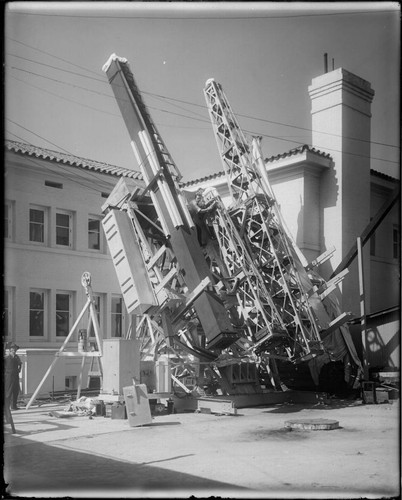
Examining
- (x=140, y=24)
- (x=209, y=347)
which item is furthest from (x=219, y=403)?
(x=140, y=24)

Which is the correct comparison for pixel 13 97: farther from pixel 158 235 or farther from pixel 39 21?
pixel 158 235

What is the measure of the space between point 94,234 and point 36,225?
2.51 meters

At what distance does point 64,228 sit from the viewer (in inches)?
791

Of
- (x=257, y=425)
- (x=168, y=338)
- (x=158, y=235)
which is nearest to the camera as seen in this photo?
(x=257, y=425)

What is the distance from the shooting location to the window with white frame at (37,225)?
1858cm

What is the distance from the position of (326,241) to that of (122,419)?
375 inches

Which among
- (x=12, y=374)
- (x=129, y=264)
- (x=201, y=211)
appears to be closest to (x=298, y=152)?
(x=201, y=211)

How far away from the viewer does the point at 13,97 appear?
884cm

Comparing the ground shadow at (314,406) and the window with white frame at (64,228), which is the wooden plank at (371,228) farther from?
the window with white frame at (64,228)

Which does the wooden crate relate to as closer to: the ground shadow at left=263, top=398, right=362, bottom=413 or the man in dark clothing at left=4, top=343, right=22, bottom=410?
the ground shadow at left=263, top=398, right=362, bottom=413

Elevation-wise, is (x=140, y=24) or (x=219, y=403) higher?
(x=140, y=24)

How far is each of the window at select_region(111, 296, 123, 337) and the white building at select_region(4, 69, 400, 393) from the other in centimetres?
3

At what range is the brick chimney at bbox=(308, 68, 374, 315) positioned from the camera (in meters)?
19.6

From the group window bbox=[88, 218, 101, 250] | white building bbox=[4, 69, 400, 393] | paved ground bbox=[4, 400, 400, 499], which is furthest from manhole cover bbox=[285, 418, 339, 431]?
window bbox=[88, 218, 101, 250]
